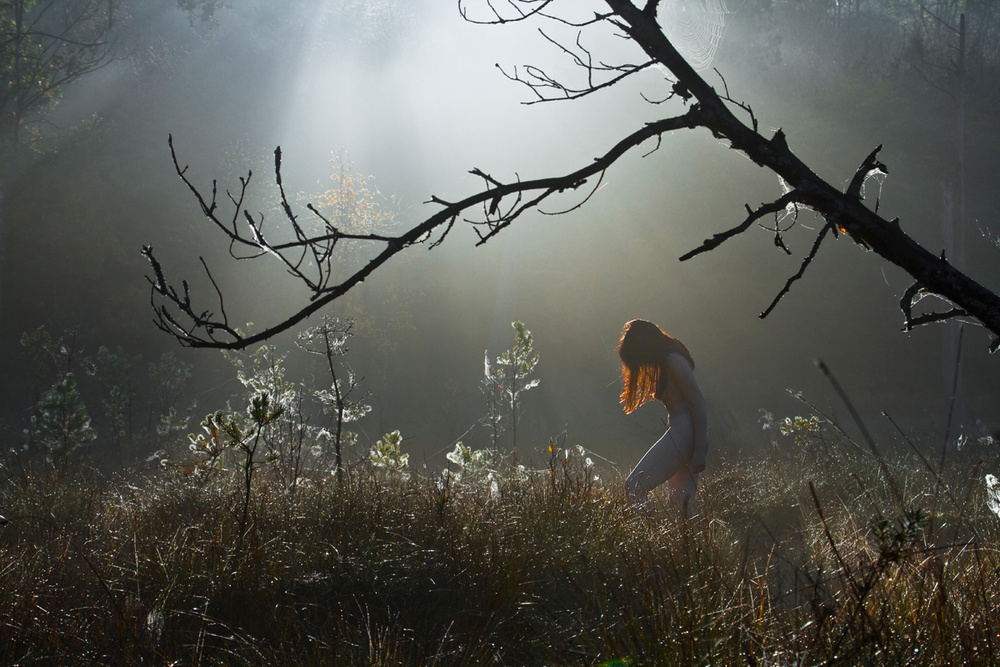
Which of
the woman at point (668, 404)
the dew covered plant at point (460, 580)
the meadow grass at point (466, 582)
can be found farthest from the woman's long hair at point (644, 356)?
the dew covered plant at point (460, 580)

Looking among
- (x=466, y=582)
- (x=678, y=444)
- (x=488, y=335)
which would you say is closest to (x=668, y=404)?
(x=678, y=444)

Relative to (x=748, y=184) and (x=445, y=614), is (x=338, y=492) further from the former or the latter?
(x=748, y=184)

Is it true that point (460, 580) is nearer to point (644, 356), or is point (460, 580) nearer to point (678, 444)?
point (678, 444)

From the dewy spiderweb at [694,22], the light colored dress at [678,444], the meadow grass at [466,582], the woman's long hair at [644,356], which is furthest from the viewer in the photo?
the dewy spiderweb at [694,22]

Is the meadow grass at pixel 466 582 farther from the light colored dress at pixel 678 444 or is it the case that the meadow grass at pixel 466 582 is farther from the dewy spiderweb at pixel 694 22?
the dewy spiderweb at pixel 694 22

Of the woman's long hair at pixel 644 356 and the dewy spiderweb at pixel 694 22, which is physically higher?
the dewy spiderweb at pixel 694 22

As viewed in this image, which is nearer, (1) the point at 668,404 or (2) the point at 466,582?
(2) the point at 466,582

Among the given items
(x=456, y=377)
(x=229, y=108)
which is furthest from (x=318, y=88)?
(x=456, y=377)

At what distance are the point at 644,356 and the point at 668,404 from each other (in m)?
0.41

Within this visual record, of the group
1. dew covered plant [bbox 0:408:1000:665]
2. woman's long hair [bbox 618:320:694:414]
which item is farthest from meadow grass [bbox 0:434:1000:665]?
woman's long hair [bbox 618:320:694:414]

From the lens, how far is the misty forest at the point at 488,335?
2125mm

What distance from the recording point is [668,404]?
16.1 ft

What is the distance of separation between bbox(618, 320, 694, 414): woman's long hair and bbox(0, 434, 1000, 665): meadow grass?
0.79 metres

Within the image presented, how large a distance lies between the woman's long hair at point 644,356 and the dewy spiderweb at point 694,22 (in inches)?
523
